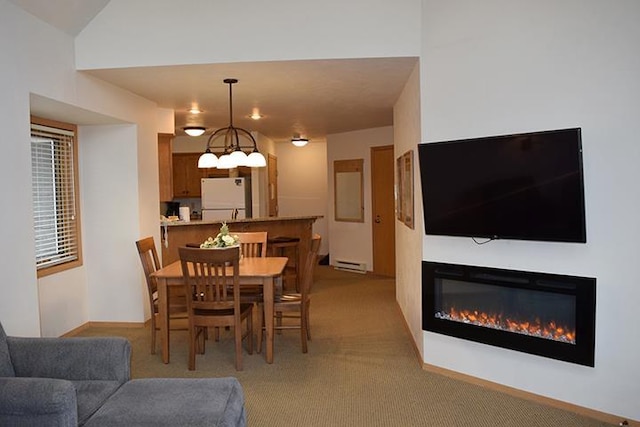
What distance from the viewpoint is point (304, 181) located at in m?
10.3

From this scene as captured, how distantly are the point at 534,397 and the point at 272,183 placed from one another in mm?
7156

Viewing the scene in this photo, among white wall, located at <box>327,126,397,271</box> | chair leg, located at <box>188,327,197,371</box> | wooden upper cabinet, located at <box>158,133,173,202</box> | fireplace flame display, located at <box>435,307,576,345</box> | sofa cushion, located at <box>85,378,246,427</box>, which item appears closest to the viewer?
sofa cushion, located at <box>85,378,246,427</box>

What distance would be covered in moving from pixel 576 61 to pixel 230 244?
114 inches

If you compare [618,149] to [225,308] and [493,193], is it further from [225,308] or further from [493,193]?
[225,308]

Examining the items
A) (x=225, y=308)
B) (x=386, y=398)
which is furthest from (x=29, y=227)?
(x=386, y=398)

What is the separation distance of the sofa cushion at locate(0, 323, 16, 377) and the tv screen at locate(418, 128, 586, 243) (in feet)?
9.05

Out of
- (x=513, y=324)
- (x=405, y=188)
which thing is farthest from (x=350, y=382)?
(x=405, y=188)

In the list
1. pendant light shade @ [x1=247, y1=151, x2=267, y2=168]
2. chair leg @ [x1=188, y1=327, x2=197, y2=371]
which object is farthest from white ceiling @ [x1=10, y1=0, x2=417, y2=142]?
chair leg @ [x1=188, y1=327, x2=197, y2=371]

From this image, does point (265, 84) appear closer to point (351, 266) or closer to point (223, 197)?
point (223, 197)

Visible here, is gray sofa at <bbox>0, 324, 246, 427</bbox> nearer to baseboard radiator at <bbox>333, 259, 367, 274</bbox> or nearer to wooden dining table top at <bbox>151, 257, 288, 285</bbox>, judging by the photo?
wooden dining table top at <bbox>151, 257, 288, 285</bbox>

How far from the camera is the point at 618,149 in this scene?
113 inches

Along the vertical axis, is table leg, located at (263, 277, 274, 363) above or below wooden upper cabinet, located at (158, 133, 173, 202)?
below

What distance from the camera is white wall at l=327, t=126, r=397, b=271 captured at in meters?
8.19

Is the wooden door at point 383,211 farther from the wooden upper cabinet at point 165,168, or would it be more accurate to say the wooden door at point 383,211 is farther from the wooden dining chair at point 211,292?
the wooden dining chair at point 211,292
